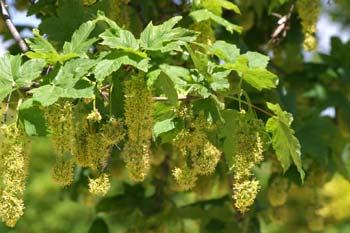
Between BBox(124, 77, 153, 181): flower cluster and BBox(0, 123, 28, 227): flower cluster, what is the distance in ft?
0.99

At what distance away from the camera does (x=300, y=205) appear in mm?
10180

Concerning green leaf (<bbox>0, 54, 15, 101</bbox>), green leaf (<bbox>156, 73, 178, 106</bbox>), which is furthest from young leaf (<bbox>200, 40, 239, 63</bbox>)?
green leaf (<bbox>0, 54, 15, 101</bbox>)

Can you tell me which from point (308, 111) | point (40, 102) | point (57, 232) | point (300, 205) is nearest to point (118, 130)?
point (40, 102)

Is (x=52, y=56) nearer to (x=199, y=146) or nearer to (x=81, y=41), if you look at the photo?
(x=81, y=41)

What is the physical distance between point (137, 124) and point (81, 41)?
0.34 meters

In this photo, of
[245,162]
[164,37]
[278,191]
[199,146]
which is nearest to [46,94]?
[164,37]

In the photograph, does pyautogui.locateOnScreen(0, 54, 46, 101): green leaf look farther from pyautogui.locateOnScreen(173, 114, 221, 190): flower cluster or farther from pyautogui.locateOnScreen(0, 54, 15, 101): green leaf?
pyautogui.locateOnScreen(173, 114, 221, 190): flower cluster

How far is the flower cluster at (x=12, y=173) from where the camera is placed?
2418 millimetres

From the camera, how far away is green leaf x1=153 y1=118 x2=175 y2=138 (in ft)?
8.92

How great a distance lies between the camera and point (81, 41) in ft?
8.55

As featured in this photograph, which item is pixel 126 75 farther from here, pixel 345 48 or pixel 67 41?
pixel 345 48

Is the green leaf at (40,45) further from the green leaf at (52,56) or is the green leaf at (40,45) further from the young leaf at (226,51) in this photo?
the young leaf at (226,51)

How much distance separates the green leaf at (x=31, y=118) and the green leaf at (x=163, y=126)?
1.24ft

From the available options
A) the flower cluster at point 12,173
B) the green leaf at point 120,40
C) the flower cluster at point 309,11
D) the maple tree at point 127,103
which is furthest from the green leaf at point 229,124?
the flower cluster at point 309,11
